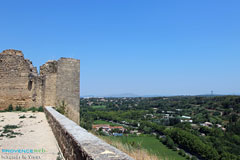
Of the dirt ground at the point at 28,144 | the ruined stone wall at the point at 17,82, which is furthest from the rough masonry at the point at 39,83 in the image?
the dirt ground at the point at 28,144

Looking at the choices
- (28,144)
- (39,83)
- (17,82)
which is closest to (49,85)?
(39,83)

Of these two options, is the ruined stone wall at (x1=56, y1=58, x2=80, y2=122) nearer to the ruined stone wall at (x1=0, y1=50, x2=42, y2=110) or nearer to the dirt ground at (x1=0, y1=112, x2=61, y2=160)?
the ruined stone wall at (x1=0, y1=50, x2=42, y2=110)

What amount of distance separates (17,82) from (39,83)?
1.03 m

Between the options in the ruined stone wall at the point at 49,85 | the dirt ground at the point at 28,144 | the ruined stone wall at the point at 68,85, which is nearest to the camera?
the dirt ground at the point at 28,144

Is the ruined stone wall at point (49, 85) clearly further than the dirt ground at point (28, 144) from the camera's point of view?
Yes

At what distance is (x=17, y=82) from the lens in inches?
389

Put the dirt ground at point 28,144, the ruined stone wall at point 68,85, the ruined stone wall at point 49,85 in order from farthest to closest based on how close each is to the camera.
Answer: the ruined stone wall at point 49,85 < the ruined stone wall at point 68,85 < the dirt ground at point 28,144

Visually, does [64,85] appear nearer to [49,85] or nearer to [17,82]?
[49,85]

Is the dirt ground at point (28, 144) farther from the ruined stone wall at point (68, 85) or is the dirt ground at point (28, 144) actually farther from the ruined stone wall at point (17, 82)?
the ruined stone wall at point (17, 82)

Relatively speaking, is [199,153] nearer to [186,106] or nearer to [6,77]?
[6,77]

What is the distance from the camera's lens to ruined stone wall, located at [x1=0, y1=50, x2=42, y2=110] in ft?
31.9

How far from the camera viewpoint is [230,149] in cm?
4550

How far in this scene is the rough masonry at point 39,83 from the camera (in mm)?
9547

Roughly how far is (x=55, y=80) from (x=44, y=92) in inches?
33.2
